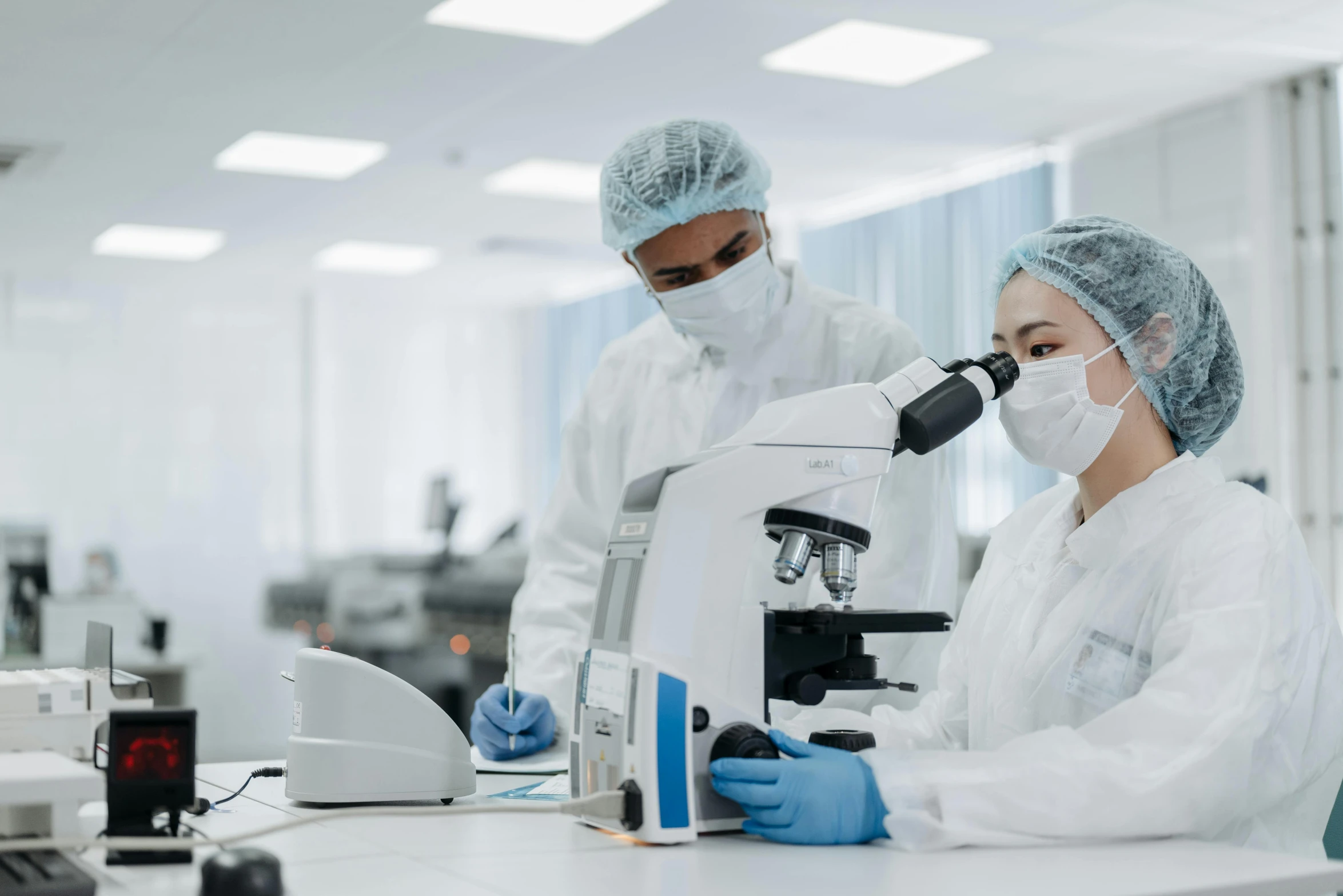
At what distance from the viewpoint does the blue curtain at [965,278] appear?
18.8 ft

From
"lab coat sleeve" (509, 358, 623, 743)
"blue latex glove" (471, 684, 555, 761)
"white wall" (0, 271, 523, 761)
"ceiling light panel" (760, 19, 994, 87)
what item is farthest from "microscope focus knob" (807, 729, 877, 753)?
"white wall" (0, 271, 523, 761)

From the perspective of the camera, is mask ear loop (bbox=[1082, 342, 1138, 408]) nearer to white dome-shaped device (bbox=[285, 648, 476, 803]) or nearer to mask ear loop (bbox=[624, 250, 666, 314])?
mask ear loop (bbox=[624, 250, 666, 314])

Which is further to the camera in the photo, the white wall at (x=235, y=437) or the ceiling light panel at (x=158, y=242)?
the white wall at (x=235, y=437)

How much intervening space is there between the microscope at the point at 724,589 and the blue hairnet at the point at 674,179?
64 cm

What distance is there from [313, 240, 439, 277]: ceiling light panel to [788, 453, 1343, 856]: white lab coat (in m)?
6.31

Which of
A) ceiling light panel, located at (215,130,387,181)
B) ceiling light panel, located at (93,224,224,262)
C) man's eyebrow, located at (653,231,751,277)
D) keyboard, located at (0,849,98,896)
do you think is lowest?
keyboard, located at (0,849,98,896)

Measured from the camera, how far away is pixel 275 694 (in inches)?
308

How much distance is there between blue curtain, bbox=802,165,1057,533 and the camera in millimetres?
5738

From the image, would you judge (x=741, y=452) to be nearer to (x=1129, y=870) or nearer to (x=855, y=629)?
(x=855, y=629)

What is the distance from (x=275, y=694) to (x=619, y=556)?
23.3 ft

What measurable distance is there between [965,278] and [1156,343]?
467 cm

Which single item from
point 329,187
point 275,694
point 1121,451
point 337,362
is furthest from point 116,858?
point 337,362

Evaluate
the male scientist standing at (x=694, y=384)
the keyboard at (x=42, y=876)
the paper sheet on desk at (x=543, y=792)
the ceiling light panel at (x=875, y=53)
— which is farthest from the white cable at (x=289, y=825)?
the ceiling light panel at (x=875, y=53)

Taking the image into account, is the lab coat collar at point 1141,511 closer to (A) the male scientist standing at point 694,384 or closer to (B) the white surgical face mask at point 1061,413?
(B) the white surgical face mask at point 1061,413
